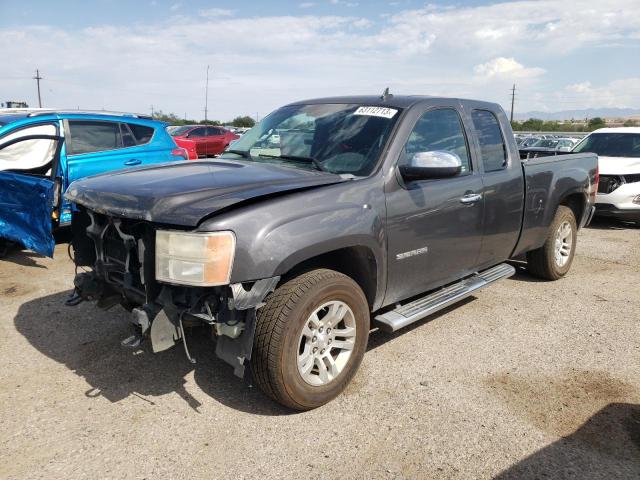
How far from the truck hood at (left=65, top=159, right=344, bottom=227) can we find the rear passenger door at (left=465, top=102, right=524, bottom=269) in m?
1.66

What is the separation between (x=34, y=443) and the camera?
280 centimetres

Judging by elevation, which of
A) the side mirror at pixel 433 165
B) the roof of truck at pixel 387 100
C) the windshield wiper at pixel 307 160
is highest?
the roof of truck at pixel 387 100

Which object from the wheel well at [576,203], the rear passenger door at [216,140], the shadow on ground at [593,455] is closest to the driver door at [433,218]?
the shadow on ground at [593,455]

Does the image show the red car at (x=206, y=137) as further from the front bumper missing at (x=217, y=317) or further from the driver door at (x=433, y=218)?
the front bumper missing at (x=217, y=317)

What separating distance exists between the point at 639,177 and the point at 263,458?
8.87 metres

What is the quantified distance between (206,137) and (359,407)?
20.1 m

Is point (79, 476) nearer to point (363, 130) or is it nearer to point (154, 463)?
point (154, 463)

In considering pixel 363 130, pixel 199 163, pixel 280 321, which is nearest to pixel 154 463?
pixel 280 321

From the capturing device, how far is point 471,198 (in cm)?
404

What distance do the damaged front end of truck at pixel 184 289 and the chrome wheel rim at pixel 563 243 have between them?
4.04 metres

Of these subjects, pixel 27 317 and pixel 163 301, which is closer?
pixel 163 301

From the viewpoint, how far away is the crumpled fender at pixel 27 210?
540 centimetres

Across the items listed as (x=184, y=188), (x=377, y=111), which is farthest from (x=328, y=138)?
(x=184, y=188)

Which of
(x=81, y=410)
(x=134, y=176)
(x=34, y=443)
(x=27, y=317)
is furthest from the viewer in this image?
(x=27, y=317)
